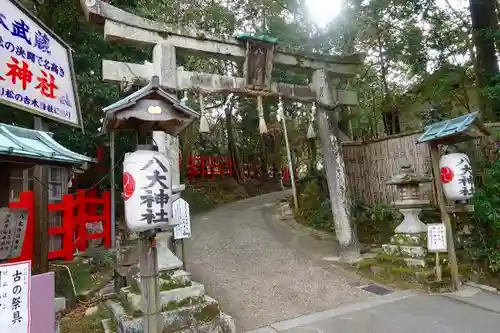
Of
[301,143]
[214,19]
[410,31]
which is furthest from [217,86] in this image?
[301,143]

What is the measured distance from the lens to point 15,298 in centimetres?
291

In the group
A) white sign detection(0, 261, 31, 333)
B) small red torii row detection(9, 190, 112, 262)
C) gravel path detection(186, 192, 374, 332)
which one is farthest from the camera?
small red torii row detection(9, 190, 112, 262)

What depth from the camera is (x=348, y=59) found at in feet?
30.6

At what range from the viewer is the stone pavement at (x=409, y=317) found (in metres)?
4.94

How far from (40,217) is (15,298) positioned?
2789 mm

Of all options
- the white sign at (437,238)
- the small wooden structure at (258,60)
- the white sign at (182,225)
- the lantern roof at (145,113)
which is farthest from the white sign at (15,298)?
the white sign at (437,238)

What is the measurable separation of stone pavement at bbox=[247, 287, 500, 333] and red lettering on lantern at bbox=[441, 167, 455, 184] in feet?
6.67

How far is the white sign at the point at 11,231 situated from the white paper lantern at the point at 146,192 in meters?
1.09

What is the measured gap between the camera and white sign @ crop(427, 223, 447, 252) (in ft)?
21.1

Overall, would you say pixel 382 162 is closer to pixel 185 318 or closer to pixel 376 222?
pixel 376 222

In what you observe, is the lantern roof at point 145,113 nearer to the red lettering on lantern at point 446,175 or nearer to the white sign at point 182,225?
the white sign at point 182,225

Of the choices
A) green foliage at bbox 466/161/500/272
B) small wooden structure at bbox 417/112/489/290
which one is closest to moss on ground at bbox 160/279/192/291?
small wooden structure at bbox 417/112/489/290

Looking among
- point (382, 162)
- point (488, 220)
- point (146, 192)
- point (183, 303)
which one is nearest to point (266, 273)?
point (183, 303)

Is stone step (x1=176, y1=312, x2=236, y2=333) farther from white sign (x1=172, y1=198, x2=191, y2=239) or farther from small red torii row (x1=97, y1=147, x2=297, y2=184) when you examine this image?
small red torii row (x1=97, y1=147, x2=297, y2=184)
